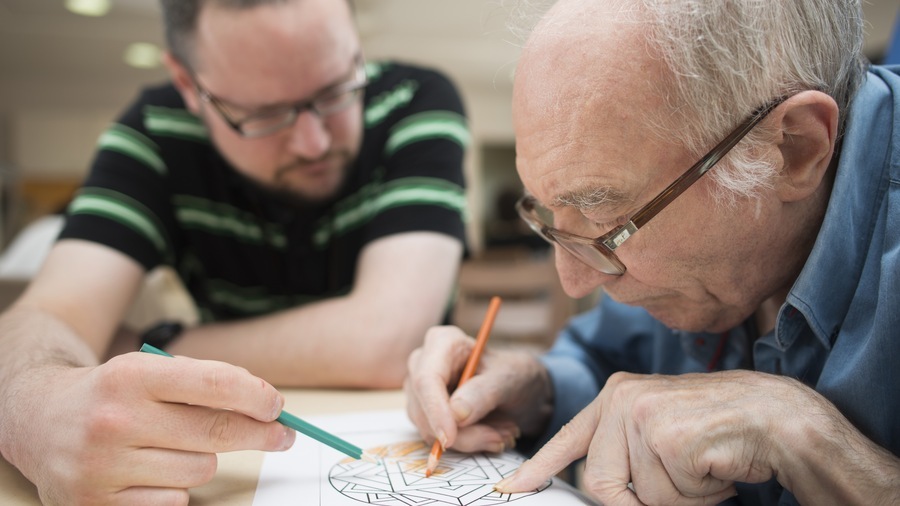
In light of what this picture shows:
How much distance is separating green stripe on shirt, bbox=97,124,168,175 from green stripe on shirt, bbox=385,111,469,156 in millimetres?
536

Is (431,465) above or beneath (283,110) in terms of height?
beneath

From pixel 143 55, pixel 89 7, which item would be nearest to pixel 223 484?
pixel 89 7

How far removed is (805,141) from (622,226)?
0.22 metres

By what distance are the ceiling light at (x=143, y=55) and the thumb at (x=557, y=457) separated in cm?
651

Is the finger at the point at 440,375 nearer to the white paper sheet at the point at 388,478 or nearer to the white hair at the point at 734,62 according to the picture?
the white paper sheet at the point at 388,478

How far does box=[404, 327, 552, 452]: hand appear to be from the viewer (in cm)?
81

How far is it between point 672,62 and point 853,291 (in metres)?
0.31

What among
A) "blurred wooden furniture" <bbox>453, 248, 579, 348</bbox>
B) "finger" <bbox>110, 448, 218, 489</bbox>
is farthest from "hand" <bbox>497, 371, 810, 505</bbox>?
"blurred wooden furniture" <bbox>453, 248, 579, 348</bbox>

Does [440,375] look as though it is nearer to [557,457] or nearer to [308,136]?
[557,457]

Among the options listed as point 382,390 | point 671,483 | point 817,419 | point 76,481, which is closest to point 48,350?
point 76,481

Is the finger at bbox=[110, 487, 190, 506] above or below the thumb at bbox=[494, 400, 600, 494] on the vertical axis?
below

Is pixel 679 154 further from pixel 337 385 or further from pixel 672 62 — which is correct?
pixel 337 385

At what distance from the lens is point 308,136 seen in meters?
1.30

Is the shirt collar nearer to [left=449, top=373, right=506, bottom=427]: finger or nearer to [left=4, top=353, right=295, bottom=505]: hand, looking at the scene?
[left=449, top=373, right=506, bottom=427]: finger
